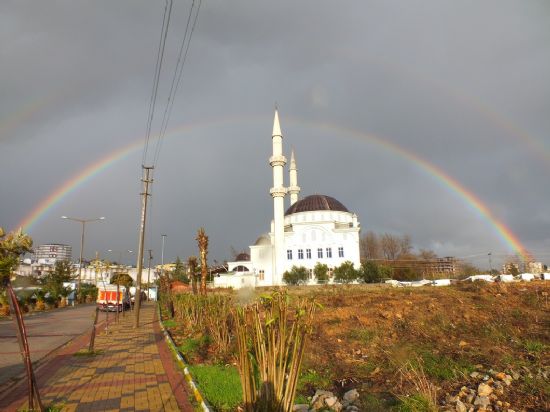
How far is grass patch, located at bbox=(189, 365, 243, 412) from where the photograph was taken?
260 inches

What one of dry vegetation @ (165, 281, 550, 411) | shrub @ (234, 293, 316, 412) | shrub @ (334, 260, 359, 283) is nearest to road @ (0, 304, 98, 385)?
dry vegetation @ (165, 281, 550, 411)

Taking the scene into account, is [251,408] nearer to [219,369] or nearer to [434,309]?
[219,369]

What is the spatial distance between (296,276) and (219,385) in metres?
50.1

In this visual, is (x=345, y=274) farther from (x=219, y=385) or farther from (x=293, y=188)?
(x=219, y=385)

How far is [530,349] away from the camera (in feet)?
35.6

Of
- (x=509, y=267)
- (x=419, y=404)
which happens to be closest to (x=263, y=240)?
(x=509, y=267)

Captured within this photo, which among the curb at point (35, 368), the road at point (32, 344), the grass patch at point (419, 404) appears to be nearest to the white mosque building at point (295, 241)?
the road at point (32, 344)

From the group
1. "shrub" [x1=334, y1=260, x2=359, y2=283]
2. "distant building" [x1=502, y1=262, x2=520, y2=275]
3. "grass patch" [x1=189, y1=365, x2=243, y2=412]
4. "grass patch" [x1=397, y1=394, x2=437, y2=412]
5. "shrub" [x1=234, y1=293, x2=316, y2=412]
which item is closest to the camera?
"shrub" [x1=234, y1=293, x2=316, y2=412]

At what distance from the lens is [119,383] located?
8.06 metres

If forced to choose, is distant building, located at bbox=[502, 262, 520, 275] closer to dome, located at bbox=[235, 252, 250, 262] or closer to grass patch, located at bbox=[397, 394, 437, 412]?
dome, located at bbox=[235, 252, 250, 262]

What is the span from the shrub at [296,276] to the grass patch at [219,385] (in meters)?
48.2

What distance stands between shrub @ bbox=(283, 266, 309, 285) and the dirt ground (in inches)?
1433

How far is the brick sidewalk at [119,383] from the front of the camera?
669 centimetres

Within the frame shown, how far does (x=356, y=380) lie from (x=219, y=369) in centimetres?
327
